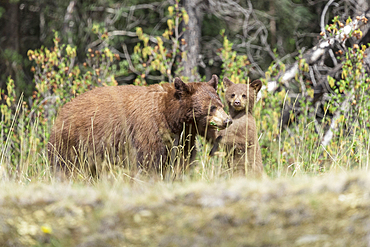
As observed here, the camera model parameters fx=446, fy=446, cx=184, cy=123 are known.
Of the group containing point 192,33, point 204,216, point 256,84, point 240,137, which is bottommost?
point 240,137

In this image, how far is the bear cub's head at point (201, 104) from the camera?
13.6ft

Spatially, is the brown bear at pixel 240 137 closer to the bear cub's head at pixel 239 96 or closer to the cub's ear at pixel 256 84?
the bear cub's head at pixel 239 96

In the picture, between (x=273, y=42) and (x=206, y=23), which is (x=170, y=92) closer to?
(x=206, y=23)

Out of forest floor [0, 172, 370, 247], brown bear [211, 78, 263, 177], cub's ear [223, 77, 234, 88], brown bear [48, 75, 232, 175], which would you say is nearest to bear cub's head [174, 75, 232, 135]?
brown bear [48, 75, 232, 175]

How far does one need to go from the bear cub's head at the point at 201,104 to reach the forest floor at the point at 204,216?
1.79 m

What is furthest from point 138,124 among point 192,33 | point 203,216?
point 192,33

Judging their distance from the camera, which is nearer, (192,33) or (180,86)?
(180,86)

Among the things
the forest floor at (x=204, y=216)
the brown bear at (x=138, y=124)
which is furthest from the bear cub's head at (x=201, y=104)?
the forest floor at (x=204, y=216)

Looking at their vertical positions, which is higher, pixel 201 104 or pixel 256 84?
pixel 256 84

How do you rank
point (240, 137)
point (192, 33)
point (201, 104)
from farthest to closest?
point (192, 33)
point (240, 137)
point (201, 104)

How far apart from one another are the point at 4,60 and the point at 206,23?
579 centimetres

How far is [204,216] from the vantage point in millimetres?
2178

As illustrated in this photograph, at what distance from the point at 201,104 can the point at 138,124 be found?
628mm

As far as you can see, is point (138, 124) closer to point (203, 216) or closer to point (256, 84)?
point (256, 84)
